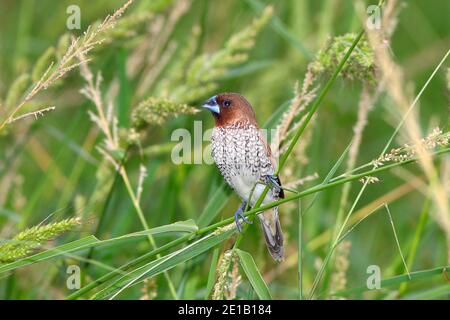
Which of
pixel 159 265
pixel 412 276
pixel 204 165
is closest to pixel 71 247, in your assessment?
pixel 159 265

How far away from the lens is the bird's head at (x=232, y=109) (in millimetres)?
3078

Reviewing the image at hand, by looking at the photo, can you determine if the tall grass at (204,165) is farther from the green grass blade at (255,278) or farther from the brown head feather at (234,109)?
the brown head feather at (234,109)

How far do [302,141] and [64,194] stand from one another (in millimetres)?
1169

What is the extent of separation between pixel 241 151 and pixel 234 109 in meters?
0.19

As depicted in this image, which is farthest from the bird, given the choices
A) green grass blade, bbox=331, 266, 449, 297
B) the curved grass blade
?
the curved grass blade

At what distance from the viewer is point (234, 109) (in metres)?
3.09

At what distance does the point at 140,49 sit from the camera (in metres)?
3.93

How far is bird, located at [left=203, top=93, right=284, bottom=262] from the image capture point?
302 cm

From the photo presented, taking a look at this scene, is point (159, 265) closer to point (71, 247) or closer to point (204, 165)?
point (71, 247)

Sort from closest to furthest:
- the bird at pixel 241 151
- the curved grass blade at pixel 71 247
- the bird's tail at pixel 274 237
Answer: the curved grass blade at pixel 71 247
the bird at pixel 241 151
the bird's tail at pixel 274 237

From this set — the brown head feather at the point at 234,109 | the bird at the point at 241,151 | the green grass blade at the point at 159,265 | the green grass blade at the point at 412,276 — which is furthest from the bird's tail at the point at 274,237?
the green grass blade at the point at 159,265

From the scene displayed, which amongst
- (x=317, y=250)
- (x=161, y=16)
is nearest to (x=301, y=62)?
(x=161, y=16)
